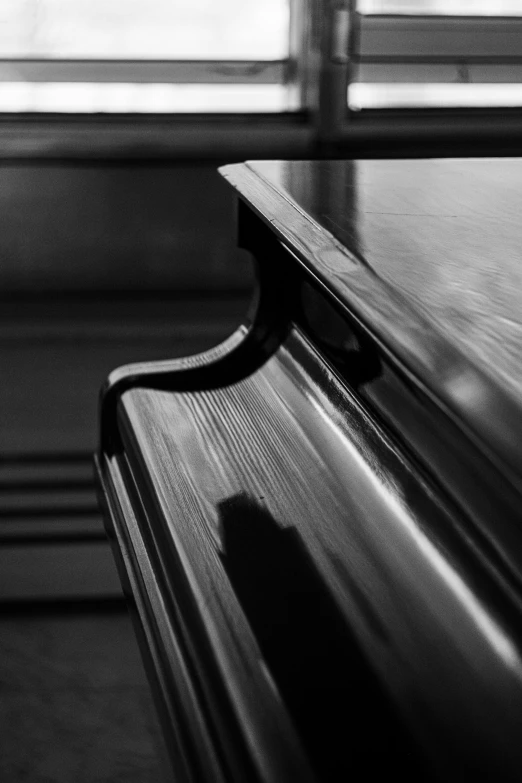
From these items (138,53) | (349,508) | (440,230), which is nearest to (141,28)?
(138,53)

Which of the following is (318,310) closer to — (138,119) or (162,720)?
(162,720)

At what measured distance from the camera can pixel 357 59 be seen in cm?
179

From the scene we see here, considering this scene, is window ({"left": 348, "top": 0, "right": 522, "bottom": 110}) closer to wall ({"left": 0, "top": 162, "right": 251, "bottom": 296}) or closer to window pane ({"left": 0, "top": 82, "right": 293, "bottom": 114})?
window pane ({"left": 0, "top": 82, "right": 293, "bottom": 114})

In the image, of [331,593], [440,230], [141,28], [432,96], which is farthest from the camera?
[432,96]

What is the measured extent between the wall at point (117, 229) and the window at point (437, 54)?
0.39m

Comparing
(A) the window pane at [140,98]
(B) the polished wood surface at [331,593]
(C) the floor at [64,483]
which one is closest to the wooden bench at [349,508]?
(B) the polished wood surface at [331,593]

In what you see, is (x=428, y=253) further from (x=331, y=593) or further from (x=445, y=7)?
(x=445, y=7)

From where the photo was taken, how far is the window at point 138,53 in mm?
1712

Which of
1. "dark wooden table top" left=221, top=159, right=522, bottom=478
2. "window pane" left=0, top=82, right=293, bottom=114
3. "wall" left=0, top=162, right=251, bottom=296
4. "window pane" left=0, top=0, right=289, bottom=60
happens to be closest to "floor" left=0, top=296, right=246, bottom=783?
"wall" left=0, top=162, right=251, bottom=296

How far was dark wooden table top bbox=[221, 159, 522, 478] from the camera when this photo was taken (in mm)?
502

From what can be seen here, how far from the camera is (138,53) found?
5.76 feet

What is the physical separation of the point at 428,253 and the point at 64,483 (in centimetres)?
117

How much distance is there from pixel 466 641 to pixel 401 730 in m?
0.07

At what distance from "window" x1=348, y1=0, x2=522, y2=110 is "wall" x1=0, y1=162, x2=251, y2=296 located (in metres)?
0.39
